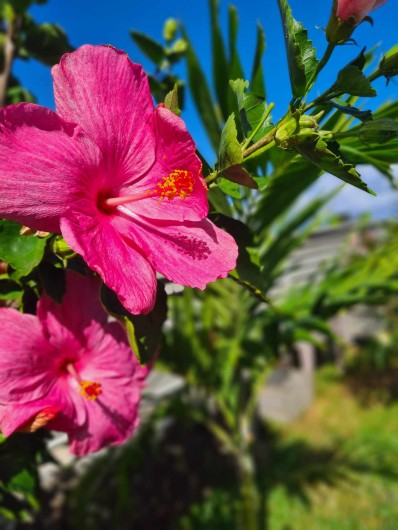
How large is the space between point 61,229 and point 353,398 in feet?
17.7

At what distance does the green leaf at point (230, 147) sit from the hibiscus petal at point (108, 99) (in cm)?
10

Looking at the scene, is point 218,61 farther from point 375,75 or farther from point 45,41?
point 375,75

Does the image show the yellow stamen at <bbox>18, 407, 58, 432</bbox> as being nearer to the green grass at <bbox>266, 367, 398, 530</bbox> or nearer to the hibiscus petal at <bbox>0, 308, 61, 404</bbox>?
the hibiscus petal at <bbox>0, 308, 61, 404</bbox>

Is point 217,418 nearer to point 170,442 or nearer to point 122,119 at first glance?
point 170,442

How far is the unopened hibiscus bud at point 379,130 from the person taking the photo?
48cm

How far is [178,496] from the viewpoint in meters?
3.44

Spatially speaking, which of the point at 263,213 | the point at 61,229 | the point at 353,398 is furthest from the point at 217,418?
the point at 61,229

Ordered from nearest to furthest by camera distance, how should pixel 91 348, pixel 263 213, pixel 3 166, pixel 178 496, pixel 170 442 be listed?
pixel 3 166 < pixel 91 348 < pixel 263 213 < pixel 178 496 < pixel 170 442

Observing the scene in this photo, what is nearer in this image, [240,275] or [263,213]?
[240,275]

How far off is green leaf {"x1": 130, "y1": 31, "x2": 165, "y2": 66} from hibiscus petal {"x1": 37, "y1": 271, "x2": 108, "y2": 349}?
2.11 feet

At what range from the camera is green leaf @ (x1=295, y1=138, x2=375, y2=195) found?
1.49 feet

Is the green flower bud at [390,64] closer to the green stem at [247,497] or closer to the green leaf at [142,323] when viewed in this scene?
the green leaf at [142,323]

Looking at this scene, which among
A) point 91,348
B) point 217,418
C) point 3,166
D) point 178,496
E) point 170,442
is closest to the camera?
point 3,166

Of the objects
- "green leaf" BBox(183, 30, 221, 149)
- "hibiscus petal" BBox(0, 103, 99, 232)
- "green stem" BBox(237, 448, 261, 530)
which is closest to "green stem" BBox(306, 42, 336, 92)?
"hibiscus petal" BBox(0, 103, 99, 232)
